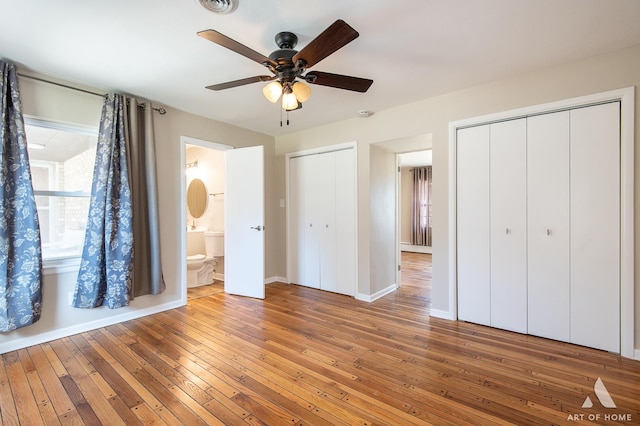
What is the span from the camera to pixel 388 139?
3686 mm

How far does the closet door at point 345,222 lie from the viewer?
4.07 m

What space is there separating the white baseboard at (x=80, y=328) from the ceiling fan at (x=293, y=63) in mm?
2649

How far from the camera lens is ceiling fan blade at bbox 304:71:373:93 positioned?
6.88 ft

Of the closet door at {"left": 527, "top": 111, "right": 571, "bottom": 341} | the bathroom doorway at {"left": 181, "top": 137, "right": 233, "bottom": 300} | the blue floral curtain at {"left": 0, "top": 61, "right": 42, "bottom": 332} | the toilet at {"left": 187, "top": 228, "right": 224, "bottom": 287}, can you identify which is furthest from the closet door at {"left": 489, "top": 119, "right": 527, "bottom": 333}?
the blue floral curtain at {"left": 0, "top": 61, "right": 42, "bottom": 332}

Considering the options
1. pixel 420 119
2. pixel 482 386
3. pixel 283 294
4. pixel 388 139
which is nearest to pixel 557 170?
pixel 420 119

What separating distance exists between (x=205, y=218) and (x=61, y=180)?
253 cm

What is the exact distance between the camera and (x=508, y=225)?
2.88 meters

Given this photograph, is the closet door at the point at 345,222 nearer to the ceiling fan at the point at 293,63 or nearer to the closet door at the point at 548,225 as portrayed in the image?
the ceiling fan at the point at 293,63

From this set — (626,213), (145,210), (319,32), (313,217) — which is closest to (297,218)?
(313,217)

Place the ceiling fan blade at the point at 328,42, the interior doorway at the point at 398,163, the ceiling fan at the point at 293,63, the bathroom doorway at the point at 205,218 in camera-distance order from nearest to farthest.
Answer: the ceiling fan blade at the point at 328,42 < the ceiling fan at the point at 293,63 < the interior doorway at the point at 398,163 < the bathroom doorway at the point at 205,218

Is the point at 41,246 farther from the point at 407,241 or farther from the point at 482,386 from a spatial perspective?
the point at 407,241

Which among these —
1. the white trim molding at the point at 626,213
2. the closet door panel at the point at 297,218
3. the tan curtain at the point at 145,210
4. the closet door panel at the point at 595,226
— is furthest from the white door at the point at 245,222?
the white trim molding at the point at 626,213

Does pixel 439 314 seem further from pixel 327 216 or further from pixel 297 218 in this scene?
pixel 297 218

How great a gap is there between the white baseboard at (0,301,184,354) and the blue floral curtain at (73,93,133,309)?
0.76 feet
